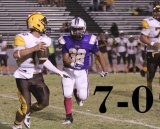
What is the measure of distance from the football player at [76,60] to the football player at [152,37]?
7.20ft

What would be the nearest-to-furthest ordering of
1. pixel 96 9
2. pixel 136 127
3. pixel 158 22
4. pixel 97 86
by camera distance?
pixel 136 127 → pixel 158 22 → pixel 97 86 → pixel 96 9

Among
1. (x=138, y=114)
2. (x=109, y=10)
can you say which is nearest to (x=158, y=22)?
(x=138, y=114)

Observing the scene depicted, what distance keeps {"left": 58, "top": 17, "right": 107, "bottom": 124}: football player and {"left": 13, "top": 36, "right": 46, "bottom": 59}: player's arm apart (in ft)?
4.36

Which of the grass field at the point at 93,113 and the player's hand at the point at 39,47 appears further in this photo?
the grass field at the point at 93,113

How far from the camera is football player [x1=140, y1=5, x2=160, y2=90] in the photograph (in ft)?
32.5

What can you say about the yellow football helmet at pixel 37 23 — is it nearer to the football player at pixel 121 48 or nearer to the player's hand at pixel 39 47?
the player's hand at pixel 39 47

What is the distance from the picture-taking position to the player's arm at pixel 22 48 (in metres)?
6.51

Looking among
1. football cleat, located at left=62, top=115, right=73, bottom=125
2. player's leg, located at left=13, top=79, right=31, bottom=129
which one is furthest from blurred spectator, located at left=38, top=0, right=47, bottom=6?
player's leg, located at left=13, top=79, right=31, bottom=129

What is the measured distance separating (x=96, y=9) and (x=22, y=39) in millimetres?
19976

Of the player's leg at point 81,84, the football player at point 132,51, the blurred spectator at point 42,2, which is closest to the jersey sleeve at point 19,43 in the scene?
the player's leg at point 81,84

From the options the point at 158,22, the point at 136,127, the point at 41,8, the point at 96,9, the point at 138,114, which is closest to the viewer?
the point at 136,127

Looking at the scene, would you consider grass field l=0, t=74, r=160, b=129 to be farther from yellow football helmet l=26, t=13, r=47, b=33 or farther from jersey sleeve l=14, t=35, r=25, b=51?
yellow football helmet l=26, t=13, r=47, b=33

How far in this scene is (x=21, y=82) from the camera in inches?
269

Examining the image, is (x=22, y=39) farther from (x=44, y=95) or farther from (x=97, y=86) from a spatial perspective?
(x=97, y=86)
